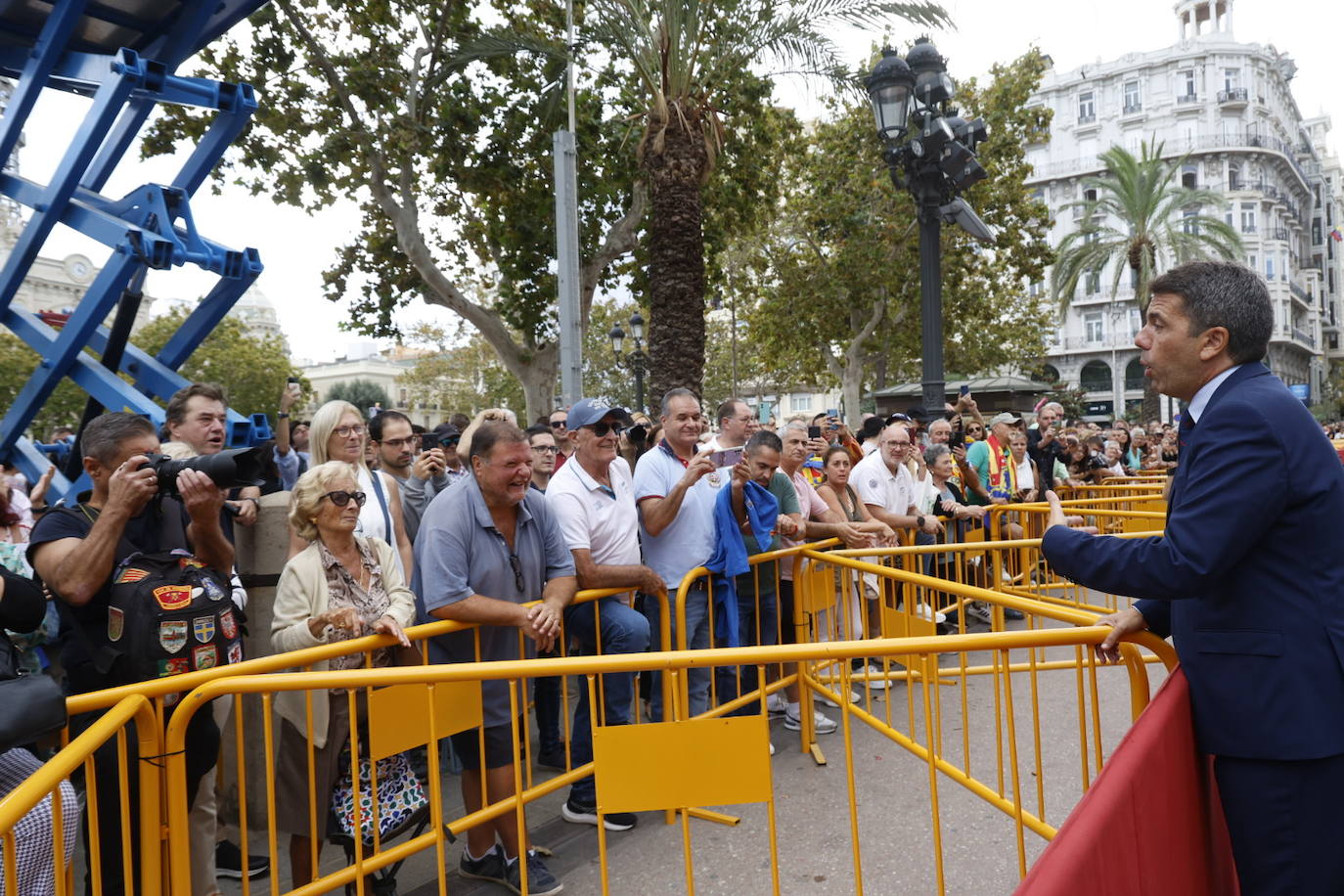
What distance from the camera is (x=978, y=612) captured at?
300 inches

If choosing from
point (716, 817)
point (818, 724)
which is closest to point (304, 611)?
point (716, 817)

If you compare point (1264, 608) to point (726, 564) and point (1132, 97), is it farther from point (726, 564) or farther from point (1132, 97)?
point (1132, 97)

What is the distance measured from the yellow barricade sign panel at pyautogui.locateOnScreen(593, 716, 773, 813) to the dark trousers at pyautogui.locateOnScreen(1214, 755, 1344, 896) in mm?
1192

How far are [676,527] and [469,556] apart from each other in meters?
1.42

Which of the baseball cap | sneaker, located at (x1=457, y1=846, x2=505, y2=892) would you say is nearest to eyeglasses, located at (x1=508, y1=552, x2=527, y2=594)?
the baseball cap

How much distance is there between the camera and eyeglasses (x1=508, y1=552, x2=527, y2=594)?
12.5 feet

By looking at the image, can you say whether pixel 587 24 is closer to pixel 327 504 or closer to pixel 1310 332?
pixel 327 504

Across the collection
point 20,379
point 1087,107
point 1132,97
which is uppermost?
point 1087,107

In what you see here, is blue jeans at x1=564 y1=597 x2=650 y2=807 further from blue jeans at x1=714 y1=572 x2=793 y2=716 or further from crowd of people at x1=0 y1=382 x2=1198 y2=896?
blue jeans at x1=714 y1=572 x2=793 y2=716

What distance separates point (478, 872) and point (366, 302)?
1335cm

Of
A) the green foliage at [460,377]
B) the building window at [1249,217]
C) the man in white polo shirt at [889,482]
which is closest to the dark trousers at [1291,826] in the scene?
the man in white polo shirt at [889,482]

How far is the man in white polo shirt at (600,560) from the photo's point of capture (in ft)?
13.4

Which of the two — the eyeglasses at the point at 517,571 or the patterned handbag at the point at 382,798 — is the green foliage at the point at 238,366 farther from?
the patterned handbag at the point at 382,798

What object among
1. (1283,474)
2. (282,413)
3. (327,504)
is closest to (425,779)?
(327,504)
